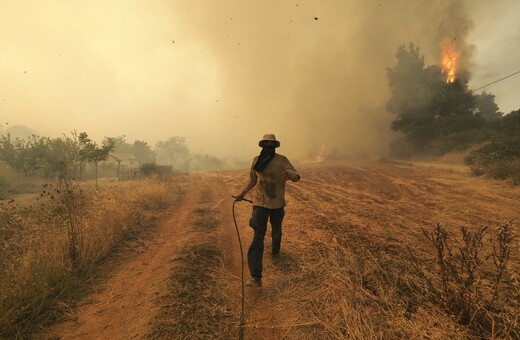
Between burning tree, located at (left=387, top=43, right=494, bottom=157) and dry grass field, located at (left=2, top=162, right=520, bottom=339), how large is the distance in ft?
98.6

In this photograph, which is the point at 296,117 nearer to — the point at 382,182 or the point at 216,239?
the point at 382,182

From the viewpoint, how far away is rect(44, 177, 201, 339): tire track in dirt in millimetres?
3525

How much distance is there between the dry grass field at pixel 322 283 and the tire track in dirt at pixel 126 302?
20 mm

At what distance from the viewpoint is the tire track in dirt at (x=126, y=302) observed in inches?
139

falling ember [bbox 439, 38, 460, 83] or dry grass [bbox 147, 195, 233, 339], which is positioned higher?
falling ember [bbox 439, 38, 460, 83]

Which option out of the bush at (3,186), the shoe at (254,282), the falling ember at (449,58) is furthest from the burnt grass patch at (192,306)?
the falling ember at (449,58)

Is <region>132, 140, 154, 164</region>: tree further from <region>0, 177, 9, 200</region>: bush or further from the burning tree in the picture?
the burning tree

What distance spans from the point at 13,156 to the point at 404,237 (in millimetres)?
39492

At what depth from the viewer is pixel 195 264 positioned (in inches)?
215

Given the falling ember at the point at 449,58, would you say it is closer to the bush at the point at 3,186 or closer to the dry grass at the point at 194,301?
the dry grass at the point at 194,301

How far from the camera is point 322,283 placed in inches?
171

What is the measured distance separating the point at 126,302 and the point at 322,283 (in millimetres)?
3126

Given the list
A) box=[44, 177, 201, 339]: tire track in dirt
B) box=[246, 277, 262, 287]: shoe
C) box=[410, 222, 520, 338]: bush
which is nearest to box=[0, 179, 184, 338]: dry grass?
box=[44, 177, 201, 339]: tire track in dirt

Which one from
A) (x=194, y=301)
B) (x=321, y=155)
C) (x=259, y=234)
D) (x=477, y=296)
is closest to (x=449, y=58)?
(x=321, y=155)
